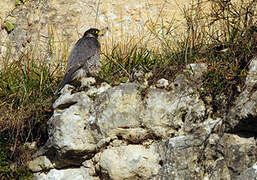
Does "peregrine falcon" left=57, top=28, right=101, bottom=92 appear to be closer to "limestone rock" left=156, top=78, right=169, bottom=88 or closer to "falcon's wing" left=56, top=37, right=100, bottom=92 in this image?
"falcon's wing" left=56, top=37, right=100, bottom=92

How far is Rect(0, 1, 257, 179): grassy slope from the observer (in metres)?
4.57

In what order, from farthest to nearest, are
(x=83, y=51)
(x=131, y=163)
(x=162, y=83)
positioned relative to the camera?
(x=83, y=51) → (x=162, y=83) → (x=131, y=163)

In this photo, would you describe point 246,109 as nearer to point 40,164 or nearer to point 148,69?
point 148,69

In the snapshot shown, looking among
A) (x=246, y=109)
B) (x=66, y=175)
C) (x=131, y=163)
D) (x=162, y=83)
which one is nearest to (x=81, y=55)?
(x=162, y=83)

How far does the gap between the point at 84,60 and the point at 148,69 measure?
1082 mm

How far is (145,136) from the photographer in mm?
4582

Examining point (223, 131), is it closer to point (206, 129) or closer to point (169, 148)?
point (206, 129)

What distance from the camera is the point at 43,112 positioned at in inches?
208

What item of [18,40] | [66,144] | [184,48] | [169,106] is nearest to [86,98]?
[66,144]

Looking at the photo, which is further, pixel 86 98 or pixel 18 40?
pixel 18 40

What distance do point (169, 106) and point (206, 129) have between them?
0.49m

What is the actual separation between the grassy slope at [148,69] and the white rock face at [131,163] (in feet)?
2.93

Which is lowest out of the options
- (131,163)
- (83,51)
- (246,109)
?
(131,163)

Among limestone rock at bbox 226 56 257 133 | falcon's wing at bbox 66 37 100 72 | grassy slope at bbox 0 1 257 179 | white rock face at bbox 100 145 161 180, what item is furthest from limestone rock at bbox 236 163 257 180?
falcon's wing at bbox 66 37 100 72
